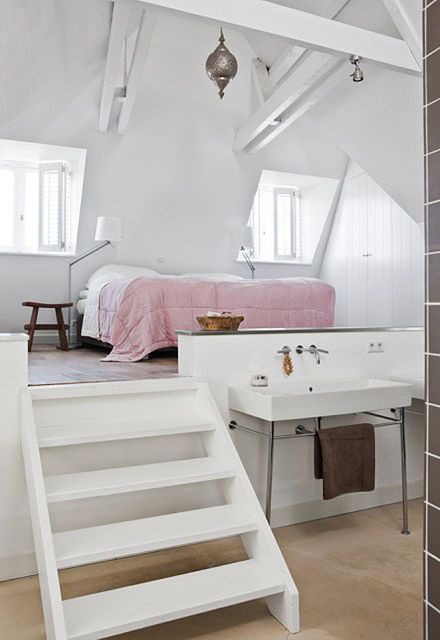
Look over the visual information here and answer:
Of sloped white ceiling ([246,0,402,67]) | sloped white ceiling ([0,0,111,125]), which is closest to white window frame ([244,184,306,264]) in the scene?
sloped white ceiling ([0,0,111,125])

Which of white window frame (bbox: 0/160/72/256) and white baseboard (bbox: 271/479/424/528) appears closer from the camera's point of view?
white baseboard (bbox: 271/479/424/528)

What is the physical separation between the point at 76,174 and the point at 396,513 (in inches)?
191

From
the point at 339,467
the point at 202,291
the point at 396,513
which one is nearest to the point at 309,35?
the point at 202,291

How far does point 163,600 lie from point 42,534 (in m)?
0.48

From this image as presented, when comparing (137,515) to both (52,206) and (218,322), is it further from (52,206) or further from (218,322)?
(52,206)

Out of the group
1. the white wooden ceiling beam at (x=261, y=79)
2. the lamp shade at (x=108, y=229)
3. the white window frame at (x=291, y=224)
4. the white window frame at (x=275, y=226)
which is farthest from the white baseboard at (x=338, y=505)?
the white wooden ceiling beam at (x=261, y=79)

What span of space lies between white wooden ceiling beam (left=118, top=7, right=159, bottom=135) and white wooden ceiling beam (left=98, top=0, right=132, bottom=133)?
0.14 meters

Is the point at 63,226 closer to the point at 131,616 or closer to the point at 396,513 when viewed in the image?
the point at 396,513

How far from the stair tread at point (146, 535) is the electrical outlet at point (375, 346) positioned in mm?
1526

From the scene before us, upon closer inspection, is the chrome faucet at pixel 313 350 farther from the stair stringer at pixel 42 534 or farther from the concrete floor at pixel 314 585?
the stair stringer at pixel 42 534

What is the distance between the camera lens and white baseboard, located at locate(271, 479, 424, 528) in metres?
3.10

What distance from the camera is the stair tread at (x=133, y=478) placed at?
2.24 meters

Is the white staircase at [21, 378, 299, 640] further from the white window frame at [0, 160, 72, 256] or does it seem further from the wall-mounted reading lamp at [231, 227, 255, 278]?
the wall-mounted reading lamp at [231, 227, 255, 278]

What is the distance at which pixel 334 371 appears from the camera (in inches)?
133
